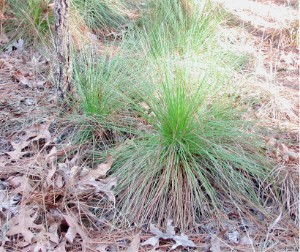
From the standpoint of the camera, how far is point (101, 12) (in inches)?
191

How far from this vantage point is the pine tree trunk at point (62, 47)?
2.91m

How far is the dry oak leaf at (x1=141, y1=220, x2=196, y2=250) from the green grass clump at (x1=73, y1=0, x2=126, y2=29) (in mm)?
2910

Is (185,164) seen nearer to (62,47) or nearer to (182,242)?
(182,242)

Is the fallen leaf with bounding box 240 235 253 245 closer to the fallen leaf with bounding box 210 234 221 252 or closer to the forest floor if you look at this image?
the forest floor

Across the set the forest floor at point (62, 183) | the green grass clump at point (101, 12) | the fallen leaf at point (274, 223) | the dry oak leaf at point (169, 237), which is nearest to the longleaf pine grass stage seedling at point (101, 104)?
the forest floor at point (62, 183)

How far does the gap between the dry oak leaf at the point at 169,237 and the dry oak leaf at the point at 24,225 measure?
623 millimetres

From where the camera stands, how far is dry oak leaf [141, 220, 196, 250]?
7.41ft

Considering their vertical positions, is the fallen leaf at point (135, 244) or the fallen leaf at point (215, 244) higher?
the fallen leaf at point (215, 244)

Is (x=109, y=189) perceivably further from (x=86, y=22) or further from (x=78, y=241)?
(x=86, y=22)

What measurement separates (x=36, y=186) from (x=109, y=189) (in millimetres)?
448

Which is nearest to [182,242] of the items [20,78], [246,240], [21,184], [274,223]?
[246,240]

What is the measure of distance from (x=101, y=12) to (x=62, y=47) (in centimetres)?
199

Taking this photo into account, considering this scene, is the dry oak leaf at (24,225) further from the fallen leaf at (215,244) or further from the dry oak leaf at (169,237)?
the fallen leaf at (215,244)

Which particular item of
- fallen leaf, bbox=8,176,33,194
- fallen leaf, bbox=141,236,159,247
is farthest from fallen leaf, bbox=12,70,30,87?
fallen leaf, bbox=141,236,159,247
